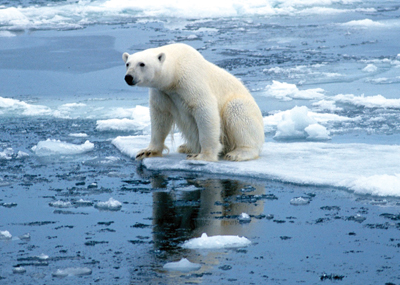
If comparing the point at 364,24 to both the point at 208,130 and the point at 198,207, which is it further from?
the point at 198,207

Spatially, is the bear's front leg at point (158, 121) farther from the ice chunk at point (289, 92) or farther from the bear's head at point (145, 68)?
the ice chunk at point (289, 92)

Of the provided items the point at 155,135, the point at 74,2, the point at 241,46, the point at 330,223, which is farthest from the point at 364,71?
the point at 74,2

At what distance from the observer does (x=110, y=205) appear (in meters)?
4.93

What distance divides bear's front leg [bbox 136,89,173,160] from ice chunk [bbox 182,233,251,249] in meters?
2.41

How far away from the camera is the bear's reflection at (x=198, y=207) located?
4324 millimetres

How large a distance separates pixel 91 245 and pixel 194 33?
45.5ft

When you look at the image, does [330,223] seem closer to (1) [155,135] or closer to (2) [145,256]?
(2) [145,256]

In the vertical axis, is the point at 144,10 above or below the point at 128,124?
above

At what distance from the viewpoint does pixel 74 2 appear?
2656cm

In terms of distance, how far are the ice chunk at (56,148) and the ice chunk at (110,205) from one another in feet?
7.04

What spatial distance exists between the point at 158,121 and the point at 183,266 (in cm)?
291

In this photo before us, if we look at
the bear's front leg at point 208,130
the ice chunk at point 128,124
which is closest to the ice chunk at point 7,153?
the ice chunk at point 128,124

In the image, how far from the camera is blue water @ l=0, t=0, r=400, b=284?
12.4ft

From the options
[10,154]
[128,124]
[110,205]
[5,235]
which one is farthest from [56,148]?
[5,235]
